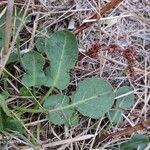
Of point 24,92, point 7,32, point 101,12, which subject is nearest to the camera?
point 7,32

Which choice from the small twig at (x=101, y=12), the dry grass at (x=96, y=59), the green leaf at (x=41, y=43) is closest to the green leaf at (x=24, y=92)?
the dry grass at (x=96, y=59)

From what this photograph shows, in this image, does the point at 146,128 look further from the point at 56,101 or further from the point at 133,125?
the point at 56,101

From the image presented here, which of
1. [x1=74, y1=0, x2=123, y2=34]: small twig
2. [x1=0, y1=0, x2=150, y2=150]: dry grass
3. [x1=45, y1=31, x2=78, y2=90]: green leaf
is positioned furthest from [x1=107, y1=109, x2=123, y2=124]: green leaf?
[x1=74, y1=0, x2=123, y2=34]: small twig

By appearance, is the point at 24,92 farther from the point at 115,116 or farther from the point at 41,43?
the point at 115,116

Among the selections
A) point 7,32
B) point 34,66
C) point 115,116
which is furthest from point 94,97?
point 7,32

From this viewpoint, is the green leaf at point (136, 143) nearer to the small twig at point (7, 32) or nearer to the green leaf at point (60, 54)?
the green leaf at point (60, 54)

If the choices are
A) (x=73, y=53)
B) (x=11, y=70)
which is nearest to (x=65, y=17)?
(x=73, y=53)
